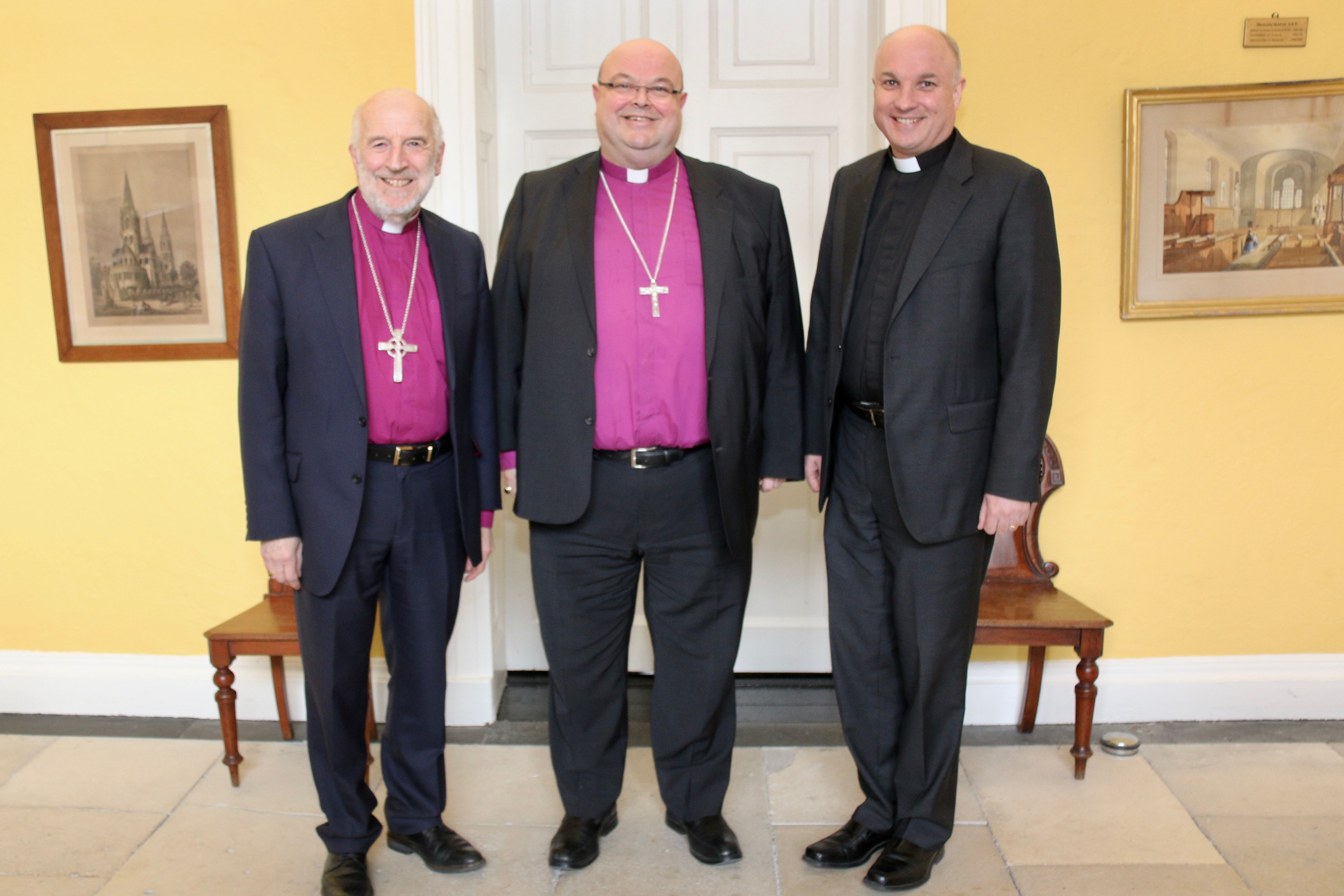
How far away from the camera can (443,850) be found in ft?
8.36

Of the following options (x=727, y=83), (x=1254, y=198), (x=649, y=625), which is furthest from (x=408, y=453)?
(x=1254, y=198)

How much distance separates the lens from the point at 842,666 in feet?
8.45

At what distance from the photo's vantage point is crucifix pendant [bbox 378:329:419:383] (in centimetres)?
229

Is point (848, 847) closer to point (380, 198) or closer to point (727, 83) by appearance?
point (380, 198)

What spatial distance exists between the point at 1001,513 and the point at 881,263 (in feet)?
2.14

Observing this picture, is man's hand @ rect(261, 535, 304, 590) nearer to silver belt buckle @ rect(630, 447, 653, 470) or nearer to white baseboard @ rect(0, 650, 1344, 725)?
silver belt buckle @ rect(630, 447, 653, 470)

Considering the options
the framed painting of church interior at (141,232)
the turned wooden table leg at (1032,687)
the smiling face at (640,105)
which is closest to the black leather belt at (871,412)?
the smiling face at (640,105)

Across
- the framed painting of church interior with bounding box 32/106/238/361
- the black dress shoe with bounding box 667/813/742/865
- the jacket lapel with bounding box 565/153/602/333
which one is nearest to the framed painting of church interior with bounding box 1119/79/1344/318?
the jacket lapel with bounding box 565/153/602/333

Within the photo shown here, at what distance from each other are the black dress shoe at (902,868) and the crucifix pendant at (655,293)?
145cm

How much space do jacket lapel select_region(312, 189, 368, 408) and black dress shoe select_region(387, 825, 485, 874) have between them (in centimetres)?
114

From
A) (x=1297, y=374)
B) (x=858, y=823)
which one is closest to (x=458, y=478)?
(x=858, y=823)

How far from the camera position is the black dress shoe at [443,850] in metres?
2.54

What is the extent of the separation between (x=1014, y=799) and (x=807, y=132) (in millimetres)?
2249

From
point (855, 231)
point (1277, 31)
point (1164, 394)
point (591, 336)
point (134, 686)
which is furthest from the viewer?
point (134, 686)
